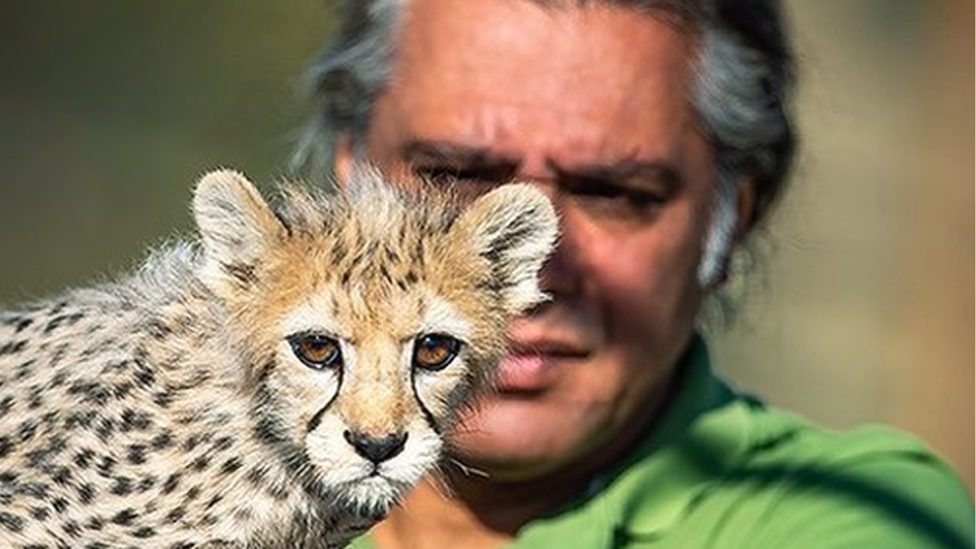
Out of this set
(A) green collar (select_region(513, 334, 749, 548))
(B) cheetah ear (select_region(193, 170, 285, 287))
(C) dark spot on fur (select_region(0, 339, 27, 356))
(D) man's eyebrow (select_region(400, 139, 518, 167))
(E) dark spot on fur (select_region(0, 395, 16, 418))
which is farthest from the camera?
(A) green collar (select_region(513, 334, 749, 548))

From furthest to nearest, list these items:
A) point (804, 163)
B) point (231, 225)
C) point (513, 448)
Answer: point (804, 163) < point (513, 448) < point (231, 225)

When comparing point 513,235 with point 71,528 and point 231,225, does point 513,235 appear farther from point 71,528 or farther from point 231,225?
point 71,528

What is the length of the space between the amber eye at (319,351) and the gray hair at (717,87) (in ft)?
3.44

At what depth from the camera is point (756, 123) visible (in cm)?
354

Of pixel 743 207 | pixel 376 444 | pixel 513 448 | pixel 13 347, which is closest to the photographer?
pixel 376 444

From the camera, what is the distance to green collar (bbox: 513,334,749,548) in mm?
3297

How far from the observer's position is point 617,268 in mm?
3307

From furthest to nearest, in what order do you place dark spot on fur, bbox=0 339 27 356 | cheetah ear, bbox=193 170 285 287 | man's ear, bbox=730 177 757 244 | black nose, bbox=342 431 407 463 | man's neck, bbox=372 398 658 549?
1. man's ear, bbox=730 177 757 244
2. man's neck, bbox=372 398 658 549
3. dark spot on fur, bbox=0 339 27 356
4. cheetah ear, bbox=193 170 285 287
5. black nose, bbox=342 431 407 463

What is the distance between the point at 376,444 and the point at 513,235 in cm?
31

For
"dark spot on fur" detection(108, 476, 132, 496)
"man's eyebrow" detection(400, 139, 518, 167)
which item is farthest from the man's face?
"dark spot on fur" detection(108, 476, 132, 496)

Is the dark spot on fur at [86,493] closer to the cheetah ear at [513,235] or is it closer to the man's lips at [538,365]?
the cheetah ear at [513,235]

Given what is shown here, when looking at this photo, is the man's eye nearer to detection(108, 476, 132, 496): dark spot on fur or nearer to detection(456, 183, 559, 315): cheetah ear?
detection(456, 183, 559, 315): cheetah ear

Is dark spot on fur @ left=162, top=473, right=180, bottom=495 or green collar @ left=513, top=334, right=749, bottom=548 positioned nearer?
dark spot on fur @ left=162, top=473, right=180, bottom=495

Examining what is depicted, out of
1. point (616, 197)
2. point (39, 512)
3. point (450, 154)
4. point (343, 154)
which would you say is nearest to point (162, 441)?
point (39, 512)
